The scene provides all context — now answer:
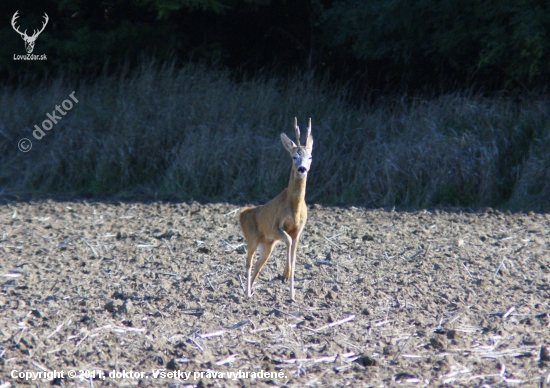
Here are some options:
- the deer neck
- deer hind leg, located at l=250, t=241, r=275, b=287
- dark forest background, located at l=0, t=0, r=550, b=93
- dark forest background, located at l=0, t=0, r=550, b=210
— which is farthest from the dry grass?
the deer neck

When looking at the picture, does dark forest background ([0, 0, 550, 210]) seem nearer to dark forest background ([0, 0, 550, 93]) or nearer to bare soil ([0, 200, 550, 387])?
dark forest background ([0, 0, 550, 93])

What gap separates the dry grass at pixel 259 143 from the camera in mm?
10977

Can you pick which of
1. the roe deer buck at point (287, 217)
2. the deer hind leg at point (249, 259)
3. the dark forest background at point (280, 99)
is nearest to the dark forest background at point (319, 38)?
the dark forest background at point (280, 99)

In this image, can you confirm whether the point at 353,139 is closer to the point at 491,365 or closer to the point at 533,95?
the point at 533,95

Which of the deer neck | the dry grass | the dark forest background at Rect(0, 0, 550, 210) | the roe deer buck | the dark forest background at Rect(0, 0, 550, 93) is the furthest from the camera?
the dark forest background at Rect(0, 0, 550, 93)

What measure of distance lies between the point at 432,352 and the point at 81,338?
2.46m

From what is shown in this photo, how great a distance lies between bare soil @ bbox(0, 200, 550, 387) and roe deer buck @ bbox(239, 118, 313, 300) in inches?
17.4

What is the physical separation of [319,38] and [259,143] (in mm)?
4328

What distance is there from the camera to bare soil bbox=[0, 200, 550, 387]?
15.3ft

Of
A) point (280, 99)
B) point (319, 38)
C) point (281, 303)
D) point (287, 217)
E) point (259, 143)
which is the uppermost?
point (319, 38)

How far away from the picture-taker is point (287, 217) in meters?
5.72

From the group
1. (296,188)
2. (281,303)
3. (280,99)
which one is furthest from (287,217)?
(280,99)

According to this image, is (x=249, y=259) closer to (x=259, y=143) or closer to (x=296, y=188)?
(x=296, y=188)

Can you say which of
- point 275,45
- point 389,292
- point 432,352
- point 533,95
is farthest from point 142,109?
point 432,352
